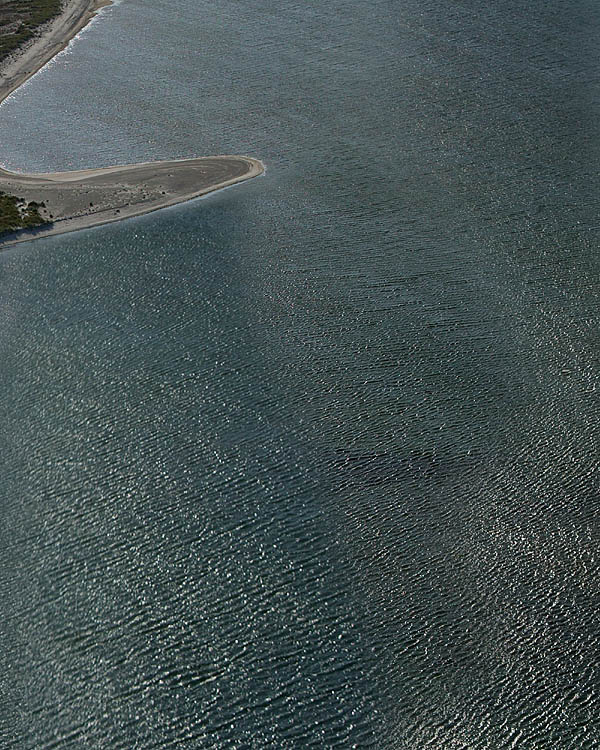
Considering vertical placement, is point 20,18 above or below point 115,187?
above

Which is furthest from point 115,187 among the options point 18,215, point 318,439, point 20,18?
point 20,18

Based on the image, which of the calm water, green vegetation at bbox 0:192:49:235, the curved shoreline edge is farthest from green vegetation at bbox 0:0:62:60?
green vegetation at bbox 0:192:49:235

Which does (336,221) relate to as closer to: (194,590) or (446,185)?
(446,185)

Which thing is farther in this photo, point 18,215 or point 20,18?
point 20,18

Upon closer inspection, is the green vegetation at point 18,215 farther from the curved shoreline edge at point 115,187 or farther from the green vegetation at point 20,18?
the green vegetation at point 20,18

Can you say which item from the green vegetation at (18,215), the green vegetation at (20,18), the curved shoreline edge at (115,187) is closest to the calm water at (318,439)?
the curved shoreline edge at (115,187)

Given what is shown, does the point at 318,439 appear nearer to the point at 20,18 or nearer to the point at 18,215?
the point at 18,215

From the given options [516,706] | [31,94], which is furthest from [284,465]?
[31,94]
